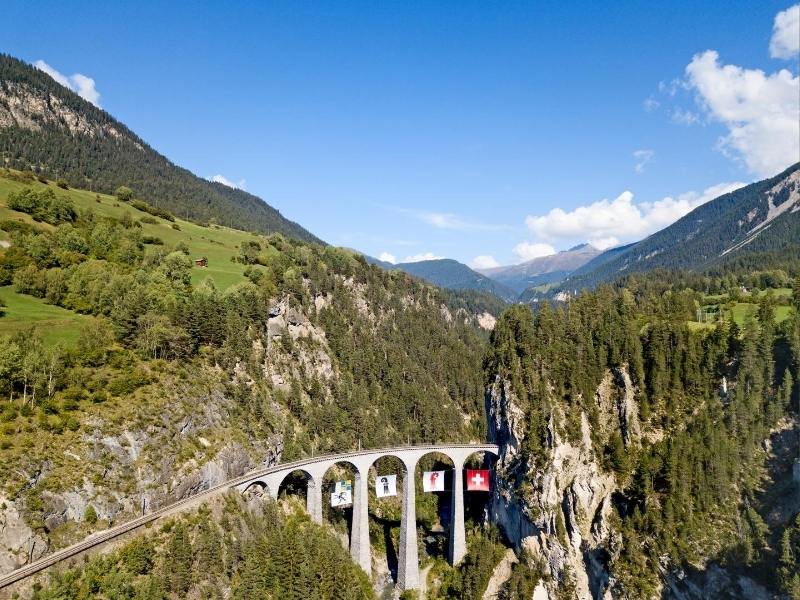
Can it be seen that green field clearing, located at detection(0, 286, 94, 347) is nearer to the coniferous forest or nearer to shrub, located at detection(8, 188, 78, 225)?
the coniferous forest

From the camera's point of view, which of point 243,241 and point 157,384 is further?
point 243,241

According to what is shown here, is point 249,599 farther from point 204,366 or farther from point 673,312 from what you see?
point 673,312

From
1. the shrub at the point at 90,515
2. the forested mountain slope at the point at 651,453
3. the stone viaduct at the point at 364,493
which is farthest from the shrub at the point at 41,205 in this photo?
the forested mountain slope at the point at 651,453

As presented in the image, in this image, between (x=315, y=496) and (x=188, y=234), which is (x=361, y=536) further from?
(x=188, y=234)

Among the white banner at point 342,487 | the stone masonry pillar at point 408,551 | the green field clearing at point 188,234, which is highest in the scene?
the green field clearing at point 188,234

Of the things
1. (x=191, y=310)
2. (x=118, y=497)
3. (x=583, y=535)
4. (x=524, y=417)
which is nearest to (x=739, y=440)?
(x=583, y=535)

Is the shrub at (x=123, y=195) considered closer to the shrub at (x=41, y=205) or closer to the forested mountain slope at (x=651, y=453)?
the shrub at (x=41, y=205)

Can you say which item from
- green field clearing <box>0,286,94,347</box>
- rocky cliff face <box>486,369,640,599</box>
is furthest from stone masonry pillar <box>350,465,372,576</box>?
green field clearing <box>0,286,94,347</box>

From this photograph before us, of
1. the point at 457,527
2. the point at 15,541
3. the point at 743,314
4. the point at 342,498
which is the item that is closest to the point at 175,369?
the point at 342,498
